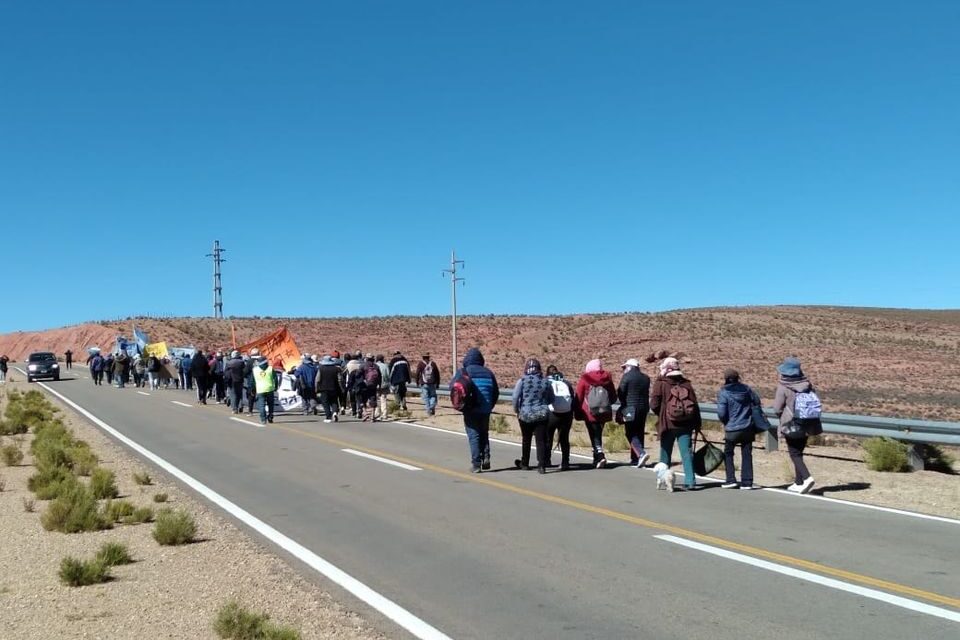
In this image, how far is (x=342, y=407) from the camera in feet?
85.8

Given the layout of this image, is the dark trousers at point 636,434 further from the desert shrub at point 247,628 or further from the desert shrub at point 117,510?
the desert shrub at point 247,628

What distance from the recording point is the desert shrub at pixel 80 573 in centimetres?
732

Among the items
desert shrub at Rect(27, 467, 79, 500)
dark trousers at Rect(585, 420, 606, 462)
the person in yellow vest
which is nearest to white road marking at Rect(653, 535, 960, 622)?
dark trousers at Rect(585, 420, 606, 462)

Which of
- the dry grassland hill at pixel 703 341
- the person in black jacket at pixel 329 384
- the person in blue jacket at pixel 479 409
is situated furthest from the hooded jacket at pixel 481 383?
the dry grassland hill at pixel 703 341

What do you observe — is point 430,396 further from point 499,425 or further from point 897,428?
point 897,428

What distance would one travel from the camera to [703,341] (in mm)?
73750

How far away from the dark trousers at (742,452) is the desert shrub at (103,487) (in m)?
8.15

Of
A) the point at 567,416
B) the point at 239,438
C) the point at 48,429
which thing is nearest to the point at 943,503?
the point at 567,416

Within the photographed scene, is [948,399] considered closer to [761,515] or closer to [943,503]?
[943,503]

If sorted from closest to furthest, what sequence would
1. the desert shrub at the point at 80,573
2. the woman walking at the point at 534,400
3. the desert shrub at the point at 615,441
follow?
the desert shrub at the point at 80,573 < the woman walking at the point at 534,400 < the desert shrub at the point at 615,441

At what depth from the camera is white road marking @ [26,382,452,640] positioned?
618 cm

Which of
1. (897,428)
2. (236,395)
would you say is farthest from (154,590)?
(236,395)

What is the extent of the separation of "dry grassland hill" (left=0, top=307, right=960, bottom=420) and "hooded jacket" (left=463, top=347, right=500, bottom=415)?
18957mm

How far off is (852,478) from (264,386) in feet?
47.1
